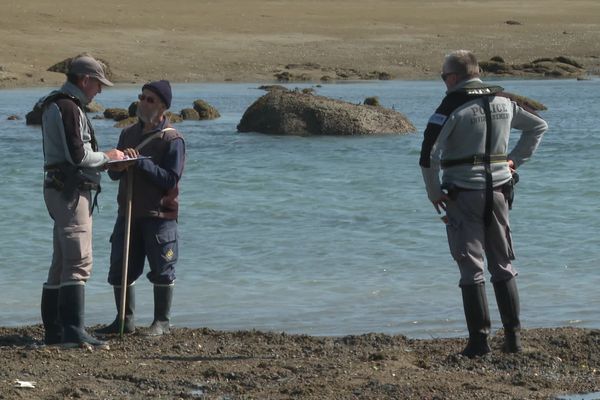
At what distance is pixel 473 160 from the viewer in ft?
23.3

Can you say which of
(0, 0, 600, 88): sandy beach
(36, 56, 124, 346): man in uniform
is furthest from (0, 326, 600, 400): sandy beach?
(0, 0, 600, 88): sandy beach

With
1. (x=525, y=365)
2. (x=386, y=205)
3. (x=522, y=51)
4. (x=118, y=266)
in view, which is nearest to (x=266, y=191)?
(x=386, y=205)

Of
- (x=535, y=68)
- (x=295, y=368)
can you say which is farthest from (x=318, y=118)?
(x=535, y=68)

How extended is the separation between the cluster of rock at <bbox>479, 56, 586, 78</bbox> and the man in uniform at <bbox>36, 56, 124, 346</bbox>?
2972 cm

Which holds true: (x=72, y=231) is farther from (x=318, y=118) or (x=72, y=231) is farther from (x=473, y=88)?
(x=318, y=118)

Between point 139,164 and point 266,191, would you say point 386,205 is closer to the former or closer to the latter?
point 266,191

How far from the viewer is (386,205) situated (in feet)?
47.4

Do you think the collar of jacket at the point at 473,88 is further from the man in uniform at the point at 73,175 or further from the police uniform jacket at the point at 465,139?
the man in uniform at the point at 73,175

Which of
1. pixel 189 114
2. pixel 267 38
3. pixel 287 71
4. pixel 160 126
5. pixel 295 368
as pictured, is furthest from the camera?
pixel 267 38

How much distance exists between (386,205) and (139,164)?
7088 millimetres

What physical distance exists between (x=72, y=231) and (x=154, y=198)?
0.60 meters

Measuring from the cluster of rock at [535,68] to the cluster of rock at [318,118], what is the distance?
1577 cm

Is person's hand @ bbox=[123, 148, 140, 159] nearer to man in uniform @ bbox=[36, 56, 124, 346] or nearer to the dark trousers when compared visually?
man in uniform @ bbox=[36, 56, 124, 346]

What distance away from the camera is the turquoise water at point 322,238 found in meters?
9.17
